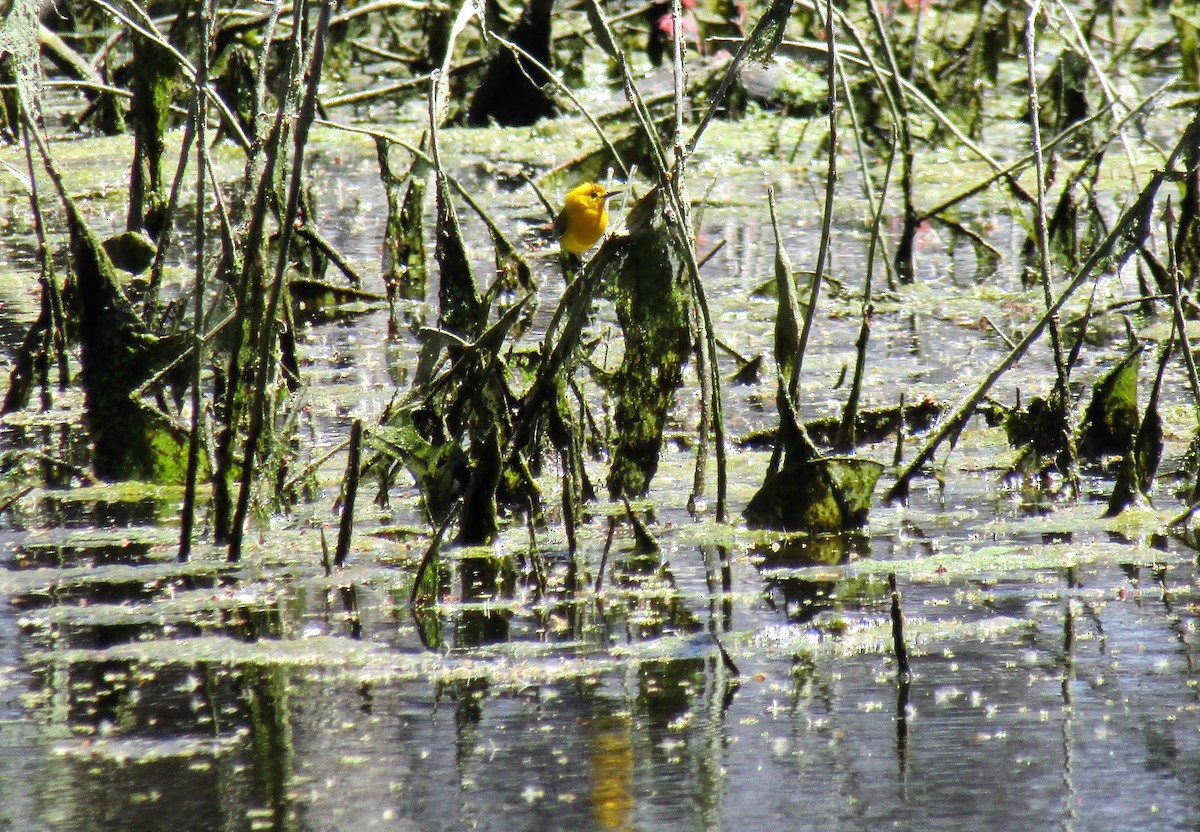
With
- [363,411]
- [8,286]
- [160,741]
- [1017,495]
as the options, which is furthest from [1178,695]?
[8,286]

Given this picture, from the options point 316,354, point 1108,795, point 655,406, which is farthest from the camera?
point 316,354

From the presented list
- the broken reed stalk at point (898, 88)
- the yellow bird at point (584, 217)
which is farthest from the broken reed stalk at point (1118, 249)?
the yellow bird at point (584, 217)

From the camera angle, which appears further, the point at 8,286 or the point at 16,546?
the point at 8,286

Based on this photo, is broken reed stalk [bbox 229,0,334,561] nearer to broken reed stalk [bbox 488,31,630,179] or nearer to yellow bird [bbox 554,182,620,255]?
broken reed stalk [bbox 488,31,630,179]

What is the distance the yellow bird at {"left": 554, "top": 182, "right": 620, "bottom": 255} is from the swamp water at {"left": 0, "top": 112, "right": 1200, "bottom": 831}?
1126 mm

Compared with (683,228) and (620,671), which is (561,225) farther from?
(620,671)

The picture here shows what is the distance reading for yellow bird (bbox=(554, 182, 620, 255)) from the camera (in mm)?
5066

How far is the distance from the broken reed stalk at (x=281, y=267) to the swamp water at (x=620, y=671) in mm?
134

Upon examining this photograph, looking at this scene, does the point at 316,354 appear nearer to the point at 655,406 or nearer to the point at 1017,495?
the point at 655,406

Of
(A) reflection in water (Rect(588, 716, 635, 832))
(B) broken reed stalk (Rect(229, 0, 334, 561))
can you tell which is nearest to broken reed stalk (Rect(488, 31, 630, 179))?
(B) broken reed stalk (Rect(229, 0, 334, 561))

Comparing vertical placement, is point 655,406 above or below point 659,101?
below

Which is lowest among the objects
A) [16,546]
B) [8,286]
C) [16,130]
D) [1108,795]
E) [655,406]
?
[1108,795]

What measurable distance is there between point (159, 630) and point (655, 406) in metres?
1.08

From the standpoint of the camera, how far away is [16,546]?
3.44m
